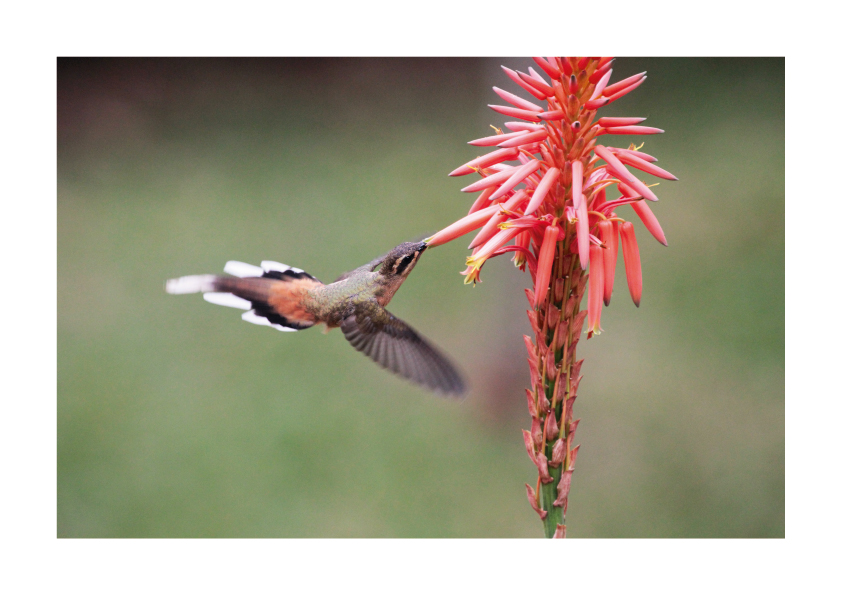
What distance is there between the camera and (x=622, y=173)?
1.40m

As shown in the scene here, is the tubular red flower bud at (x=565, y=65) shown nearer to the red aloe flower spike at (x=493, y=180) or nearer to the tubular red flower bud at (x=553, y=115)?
the tubular red flower bud at (x=553, y=115)

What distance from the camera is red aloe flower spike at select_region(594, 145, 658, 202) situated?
138 centimetres

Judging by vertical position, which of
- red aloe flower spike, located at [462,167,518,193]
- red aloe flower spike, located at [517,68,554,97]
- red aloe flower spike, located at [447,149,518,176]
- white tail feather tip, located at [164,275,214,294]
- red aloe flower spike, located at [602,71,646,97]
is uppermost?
red aloe flower spike, located at [517,68,554,97]

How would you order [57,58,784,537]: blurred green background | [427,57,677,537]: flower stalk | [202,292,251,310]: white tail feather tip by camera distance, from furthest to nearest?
1. [57,58,784,537]: blurred green background
2. [202,292,251,310]: white tail feather tip
3. [427,57,677,537]: flower stalk

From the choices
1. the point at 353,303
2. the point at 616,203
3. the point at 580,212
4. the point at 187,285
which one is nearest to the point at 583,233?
the point at 580,212

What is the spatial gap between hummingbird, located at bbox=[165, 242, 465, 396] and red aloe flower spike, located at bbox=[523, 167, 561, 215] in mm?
559

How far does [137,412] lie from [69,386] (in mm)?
763

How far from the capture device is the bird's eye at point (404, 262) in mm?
2023

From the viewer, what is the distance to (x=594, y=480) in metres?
5.00

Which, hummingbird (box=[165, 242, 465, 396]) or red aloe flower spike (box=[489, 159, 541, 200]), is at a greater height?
red aloe flower spike (box=[489, 159, 541, 200])

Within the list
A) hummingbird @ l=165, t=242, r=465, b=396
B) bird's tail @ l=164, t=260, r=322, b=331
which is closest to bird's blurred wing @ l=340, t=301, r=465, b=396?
hummingbird @ l=165, t=242, r=465, b=396

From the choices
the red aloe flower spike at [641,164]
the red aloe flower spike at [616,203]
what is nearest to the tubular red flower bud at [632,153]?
the red aloe flower spike at [641,164]

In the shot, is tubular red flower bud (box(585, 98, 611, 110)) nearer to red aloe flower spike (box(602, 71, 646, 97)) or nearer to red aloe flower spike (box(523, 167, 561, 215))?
red aloe flower spike (box(602, 71, 646, 97))
